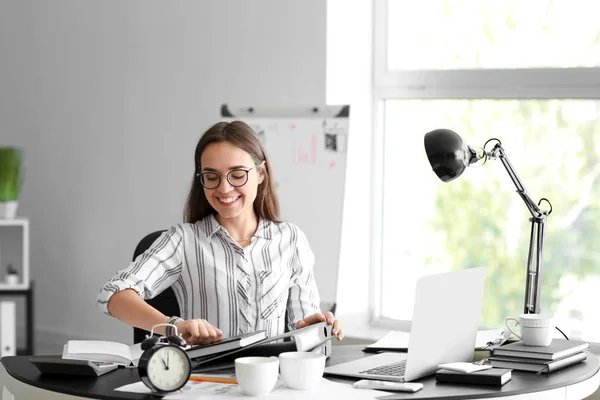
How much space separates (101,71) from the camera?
4238 millimetres

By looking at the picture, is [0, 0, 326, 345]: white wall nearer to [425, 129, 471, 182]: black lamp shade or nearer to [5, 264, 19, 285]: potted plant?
[5, 264, 19, 285]: potted plant

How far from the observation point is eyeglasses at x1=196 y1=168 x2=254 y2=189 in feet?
6.99

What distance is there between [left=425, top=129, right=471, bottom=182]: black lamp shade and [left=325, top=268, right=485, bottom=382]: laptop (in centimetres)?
21

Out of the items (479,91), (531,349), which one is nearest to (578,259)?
(479,91)

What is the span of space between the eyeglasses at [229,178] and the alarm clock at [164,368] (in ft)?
1.82

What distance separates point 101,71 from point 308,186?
1305 mm

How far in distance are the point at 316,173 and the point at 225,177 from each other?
4.50 feet

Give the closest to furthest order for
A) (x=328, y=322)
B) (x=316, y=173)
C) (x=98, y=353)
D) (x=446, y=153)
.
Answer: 1. (x=98, y=353)
2. (x=446, y=153)
3. (x=328, y=322)
4. (x=316, y=173)

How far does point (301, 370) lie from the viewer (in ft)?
5.41

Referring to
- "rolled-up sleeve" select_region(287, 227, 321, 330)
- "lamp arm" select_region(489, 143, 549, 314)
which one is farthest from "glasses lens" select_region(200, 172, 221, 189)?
"lamp arm" select_region(489, 143, 549, 314)

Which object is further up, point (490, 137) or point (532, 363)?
point (490, 137)

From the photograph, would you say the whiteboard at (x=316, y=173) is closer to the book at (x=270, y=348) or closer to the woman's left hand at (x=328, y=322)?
the woman's left hand at (x=328, y=322)

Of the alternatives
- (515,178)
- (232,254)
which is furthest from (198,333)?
(515,178)

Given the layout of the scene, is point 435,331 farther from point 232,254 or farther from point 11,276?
point 11,276
